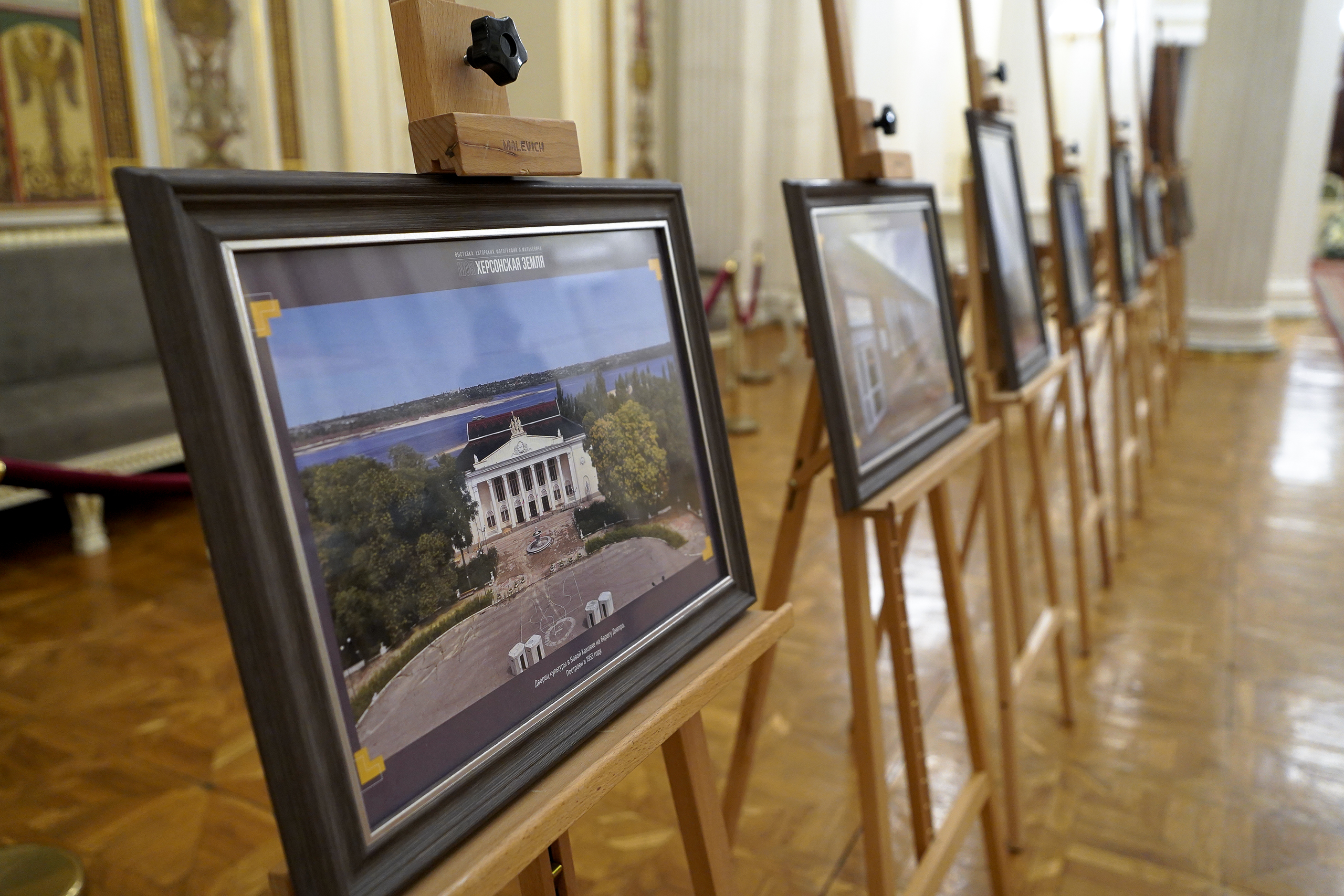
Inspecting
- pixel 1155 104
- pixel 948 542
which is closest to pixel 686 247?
pixel 948 542

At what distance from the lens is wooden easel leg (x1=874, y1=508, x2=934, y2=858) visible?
1.37 m

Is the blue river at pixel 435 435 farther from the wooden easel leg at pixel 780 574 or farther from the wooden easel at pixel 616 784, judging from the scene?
the wooden easel leg at pixel 780 574

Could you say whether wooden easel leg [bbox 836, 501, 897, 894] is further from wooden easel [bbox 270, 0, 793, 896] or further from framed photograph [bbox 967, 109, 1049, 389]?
framed photograph [bbox 967, 109, 1049, 389]

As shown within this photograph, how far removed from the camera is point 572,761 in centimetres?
79

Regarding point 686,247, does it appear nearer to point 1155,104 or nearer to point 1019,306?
point 1019,306

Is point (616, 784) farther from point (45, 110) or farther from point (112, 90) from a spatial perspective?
point (45, 110)

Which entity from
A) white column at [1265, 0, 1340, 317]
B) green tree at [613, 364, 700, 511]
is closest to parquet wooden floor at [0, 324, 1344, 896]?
green tree at [613, 364, 700, 511]

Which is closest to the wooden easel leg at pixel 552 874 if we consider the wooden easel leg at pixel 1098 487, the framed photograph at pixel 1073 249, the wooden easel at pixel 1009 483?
the wooden easel at pixel 1009 483

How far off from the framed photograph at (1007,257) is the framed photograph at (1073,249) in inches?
10.3

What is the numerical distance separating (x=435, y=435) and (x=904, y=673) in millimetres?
952

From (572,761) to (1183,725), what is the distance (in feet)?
6.88

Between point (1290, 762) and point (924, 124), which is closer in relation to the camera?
point (1290, 762)

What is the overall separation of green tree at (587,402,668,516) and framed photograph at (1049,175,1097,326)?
1.93m

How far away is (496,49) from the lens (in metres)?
0.78
